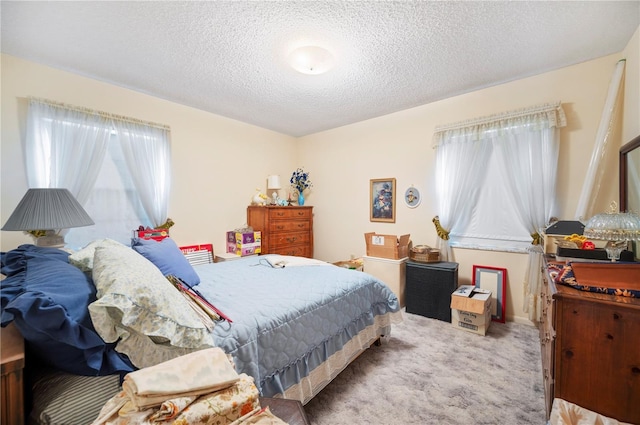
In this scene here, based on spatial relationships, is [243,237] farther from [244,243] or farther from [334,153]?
[334,153]

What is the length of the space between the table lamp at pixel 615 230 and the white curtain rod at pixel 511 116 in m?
1.46

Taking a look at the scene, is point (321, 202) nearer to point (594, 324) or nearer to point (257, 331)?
point (257, 331)

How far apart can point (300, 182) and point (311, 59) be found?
263cm

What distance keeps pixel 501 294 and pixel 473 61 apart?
240cm

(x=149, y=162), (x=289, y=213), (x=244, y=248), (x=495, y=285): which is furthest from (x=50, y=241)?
(x=495, y=285)

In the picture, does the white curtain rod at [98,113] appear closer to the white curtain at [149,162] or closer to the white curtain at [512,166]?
the white curtain at [149,162]

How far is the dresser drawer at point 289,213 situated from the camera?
3.86 metres

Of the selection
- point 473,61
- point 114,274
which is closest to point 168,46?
point 114,274

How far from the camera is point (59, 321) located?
30.9 inches

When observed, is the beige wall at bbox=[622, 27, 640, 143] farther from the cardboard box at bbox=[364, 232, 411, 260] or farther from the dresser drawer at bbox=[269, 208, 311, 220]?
the dresser drawer at bbox=[269, 208, 311, 220]

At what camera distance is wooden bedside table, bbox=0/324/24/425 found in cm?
67

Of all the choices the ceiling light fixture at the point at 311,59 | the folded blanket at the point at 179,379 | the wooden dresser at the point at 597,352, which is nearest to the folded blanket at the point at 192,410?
the folded blanket at the point at 179,379

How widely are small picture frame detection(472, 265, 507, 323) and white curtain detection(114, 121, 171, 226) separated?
3769mm

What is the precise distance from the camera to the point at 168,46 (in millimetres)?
2078
